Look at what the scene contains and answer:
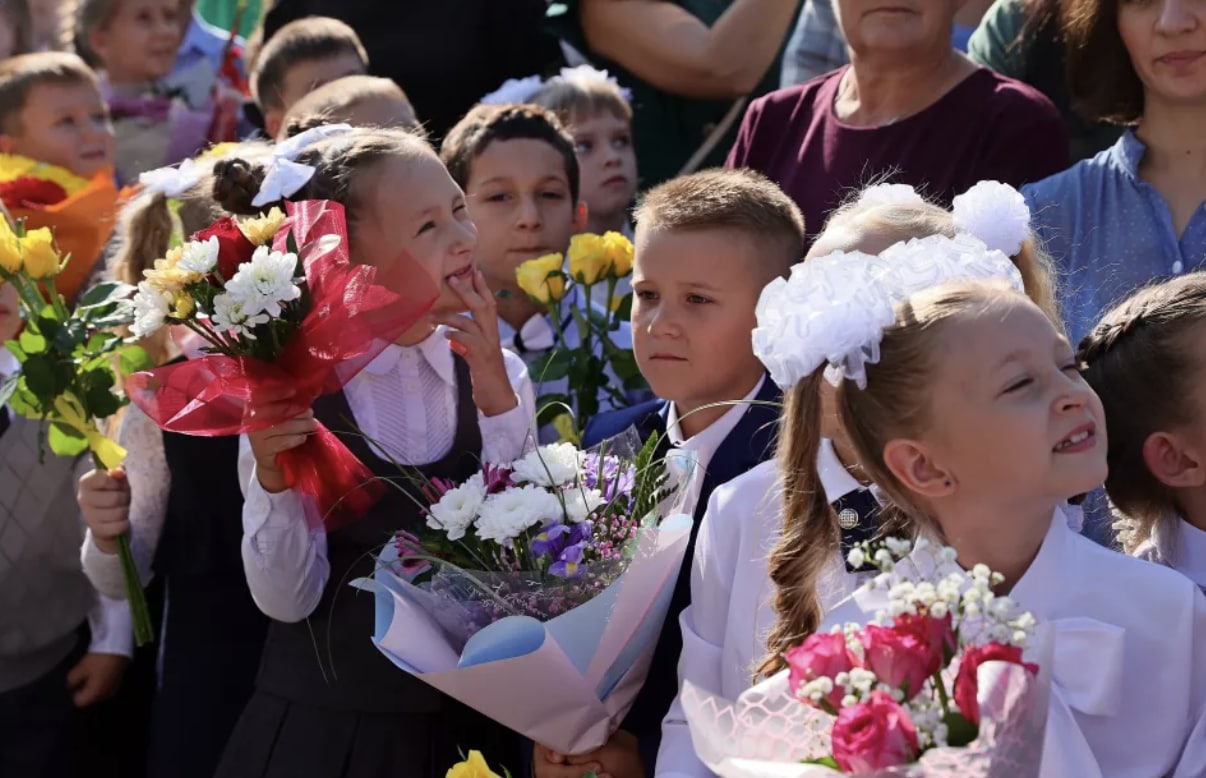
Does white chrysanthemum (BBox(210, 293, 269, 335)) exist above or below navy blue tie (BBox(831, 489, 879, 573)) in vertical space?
above

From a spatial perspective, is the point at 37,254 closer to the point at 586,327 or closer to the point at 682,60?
the point at 586,327

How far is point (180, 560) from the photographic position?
384cm

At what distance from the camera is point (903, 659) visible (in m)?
1.85

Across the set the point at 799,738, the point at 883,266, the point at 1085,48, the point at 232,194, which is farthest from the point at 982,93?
the point at 799,738

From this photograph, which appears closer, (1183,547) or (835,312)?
(835,312)

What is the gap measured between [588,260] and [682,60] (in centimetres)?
156

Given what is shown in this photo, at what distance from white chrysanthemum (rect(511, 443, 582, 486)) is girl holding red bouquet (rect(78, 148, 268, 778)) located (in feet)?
3.85

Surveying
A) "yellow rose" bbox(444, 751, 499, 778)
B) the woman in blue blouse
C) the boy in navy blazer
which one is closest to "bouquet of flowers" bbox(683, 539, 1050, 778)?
"yellow rose" bbox(444, 751, 499, 778)

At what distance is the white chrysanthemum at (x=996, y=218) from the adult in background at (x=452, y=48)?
8.15 ft

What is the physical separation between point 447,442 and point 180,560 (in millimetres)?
852

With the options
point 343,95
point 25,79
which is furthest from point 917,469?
point 25,79

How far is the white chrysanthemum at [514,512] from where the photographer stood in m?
2.69

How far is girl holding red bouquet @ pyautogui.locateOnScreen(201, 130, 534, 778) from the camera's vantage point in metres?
3.29

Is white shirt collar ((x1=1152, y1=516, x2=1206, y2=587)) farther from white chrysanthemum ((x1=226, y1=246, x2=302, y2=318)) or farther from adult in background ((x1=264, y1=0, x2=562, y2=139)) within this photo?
adult in background ((x1=264, y1=0, x2=562, y2=139))
